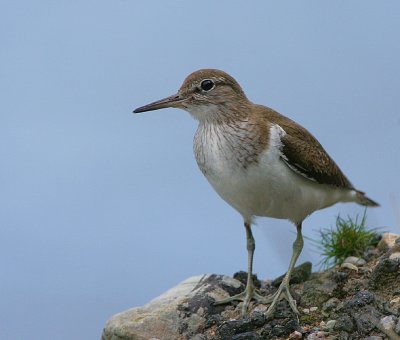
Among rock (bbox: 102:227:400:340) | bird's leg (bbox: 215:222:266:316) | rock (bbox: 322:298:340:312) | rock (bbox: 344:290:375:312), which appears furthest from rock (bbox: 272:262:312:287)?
rock (bbox: 344:290:375:312)

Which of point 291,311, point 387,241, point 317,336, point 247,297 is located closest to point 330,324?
point 317,336

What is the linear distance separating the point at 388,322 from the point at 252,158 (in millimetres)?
2515

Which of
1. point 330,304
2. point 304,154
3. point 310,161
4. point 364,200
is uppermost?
point 304,154

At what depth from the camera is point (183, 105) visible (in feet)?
35.7

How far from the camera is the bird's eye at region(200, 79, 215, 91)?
1089cm

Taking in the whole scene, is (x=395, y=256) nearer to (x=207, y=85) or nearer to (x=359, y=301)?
(x=359, y=301)

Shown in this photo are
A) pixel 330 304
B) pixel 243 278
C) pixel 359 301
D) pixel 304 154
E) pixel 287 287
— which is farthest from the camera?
pixel 243 278

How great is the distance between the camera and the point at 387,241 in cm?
1178

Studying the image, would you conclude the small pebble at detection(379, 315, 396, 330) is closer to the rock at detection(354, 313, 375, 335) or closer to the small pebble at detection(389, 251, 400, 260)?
the rock at detection(354, 313, 375, 335)

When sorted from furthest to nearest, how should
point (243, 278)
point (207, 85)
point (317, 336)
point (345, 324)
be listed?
point (243, 278) < point (207, 85) < point (317, 336) < point (345, 324)

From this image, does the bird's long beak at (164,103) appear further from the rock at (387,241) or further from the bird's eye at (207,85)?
the rock at (387,241)

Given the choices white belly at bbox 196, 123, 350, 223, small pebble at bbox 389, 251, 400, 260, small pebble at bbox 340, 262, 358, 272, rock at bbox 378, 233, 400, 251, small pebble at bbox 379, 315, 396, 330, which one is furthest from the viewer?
rock at bbox 378, 233, 400, 251

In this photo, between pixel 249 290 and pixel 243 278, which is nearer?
pixel 249 290

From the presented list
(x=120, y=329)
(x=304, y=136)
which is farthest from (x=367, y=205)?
(x=120, y=329)
